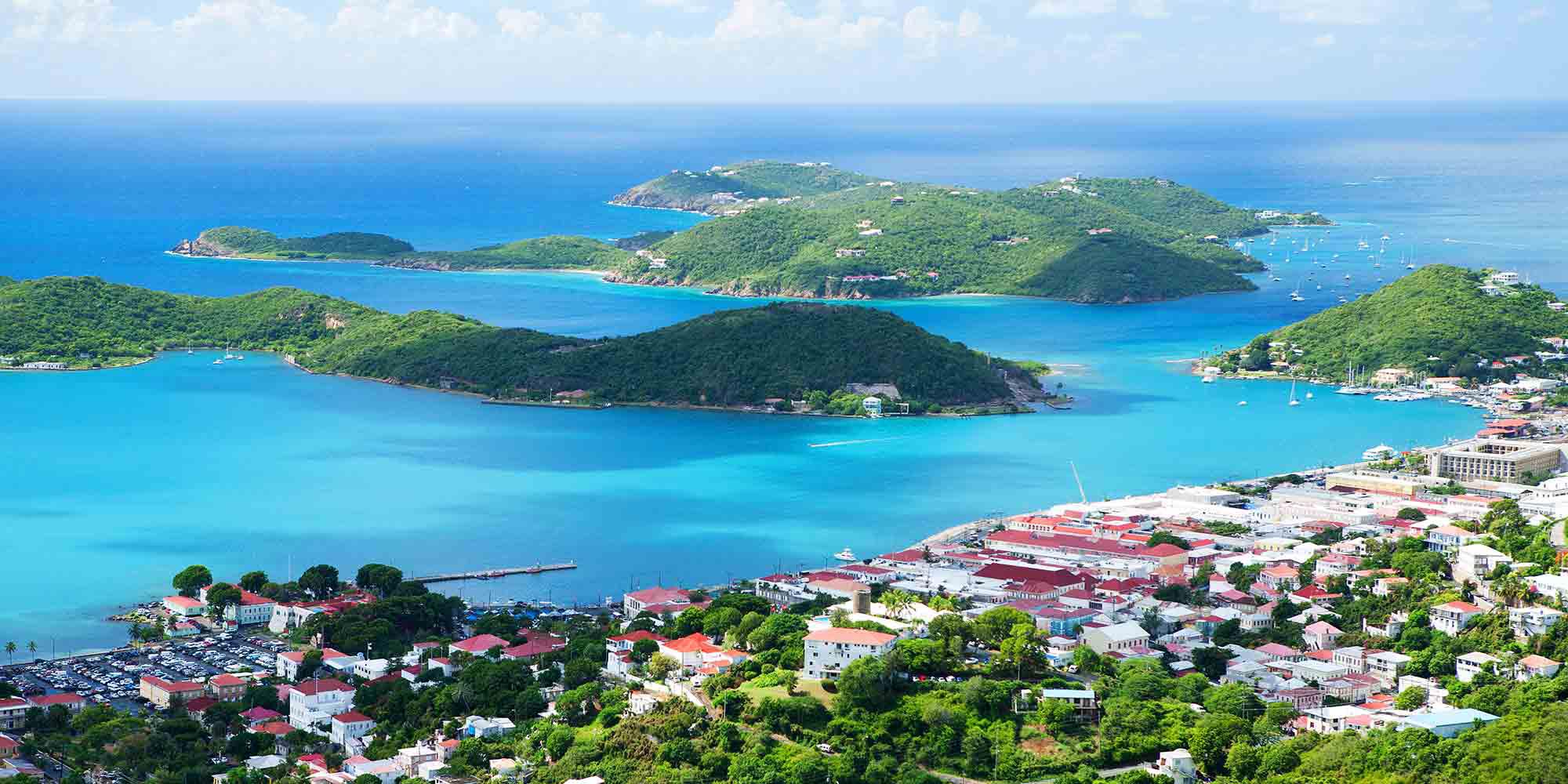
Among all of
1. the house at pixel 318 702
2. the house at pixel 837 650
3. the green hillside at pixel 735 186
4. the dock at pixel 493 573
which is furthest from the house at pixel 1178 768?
the green hillside at pixel 735 186

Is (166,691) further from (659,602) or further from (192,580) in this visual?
(659,602)

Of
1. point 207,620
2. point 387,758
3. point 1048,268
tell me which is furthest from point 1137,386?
point 387,758

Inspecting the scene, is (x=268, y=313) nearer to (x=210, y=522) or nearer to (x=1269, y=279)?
(x=210, y=522)

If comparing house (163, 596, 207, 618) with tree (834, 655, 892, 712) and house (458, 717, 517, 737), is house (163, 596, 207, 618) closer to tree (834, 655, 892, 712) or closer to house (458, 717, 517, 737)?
house (458, 717, 517, 737)

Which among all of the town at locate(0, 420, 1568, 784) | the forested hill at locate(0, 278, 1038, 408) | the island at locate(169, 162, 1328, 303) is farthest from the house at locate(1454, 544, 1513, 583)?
the island at locate(169, 162, 1328, 303)

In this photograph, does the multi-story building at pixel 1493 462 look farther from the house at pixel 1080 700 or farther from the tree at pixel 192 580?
the tree at pixel 192 580

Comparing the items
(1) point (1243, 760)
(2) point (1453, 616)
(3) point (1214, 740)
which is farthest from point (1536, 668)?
(1) point (1243, 760)
